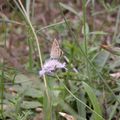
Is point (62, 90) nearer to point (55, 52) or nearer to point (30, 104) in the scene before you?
point (30, 104)

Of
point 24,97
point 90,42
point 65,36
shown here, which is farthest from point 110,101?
point 65,36

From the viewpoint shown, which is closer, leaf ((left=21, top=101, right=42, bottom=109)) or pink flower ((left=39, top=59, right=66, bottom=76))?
pink flower ((left=39, top=59, right=66, bottom=76))

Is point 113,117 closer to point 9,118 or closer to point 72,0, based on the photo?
point 9,118

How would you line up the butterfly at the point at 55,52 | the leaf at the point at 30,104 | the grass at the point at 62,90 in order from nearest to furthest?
1. the butterfly at the point at 55,52
2. the grass at the point at 62,90
3. the leaf at the point at 30,104

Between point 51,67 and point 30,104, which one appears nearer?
point 51,67

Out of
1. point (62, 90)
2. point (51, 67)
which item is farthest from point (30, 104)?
point (51, 67)

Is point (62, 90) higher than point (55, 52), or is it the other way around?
point (55, 52)

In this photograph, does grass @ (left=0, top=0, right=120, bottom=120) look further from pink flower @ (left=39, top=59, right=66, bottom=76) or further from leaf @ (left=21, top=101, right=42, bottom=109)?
pink flower @ (left=39, top=59, right=66, bottom=76)

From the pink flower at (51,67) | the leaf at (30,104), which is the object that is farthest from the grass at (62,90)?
the pink flower at (51,67)

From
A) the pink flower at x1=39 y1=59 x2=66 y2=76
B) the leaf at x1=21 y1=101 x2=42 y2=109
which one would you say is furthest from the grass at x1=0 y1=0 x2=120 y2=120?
the pink flower at x1=39 y1=59 x2=66 y2=76

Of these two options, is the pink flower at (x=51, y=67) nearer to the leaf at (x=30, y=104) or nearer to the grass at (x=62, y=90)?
the grass at (x=62, y=90)

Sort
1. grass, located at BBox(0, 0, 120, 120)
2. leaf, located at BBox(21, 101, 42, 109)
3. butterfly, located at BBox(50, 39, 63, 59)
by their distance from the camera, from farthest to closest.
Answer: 1. leaf, located at BBox(21, 101, 42, 109)
2. grass, located at BBox(0, 0, 120, 120)
3. butterfly, located at BBox(50, 39, 63, 59)
